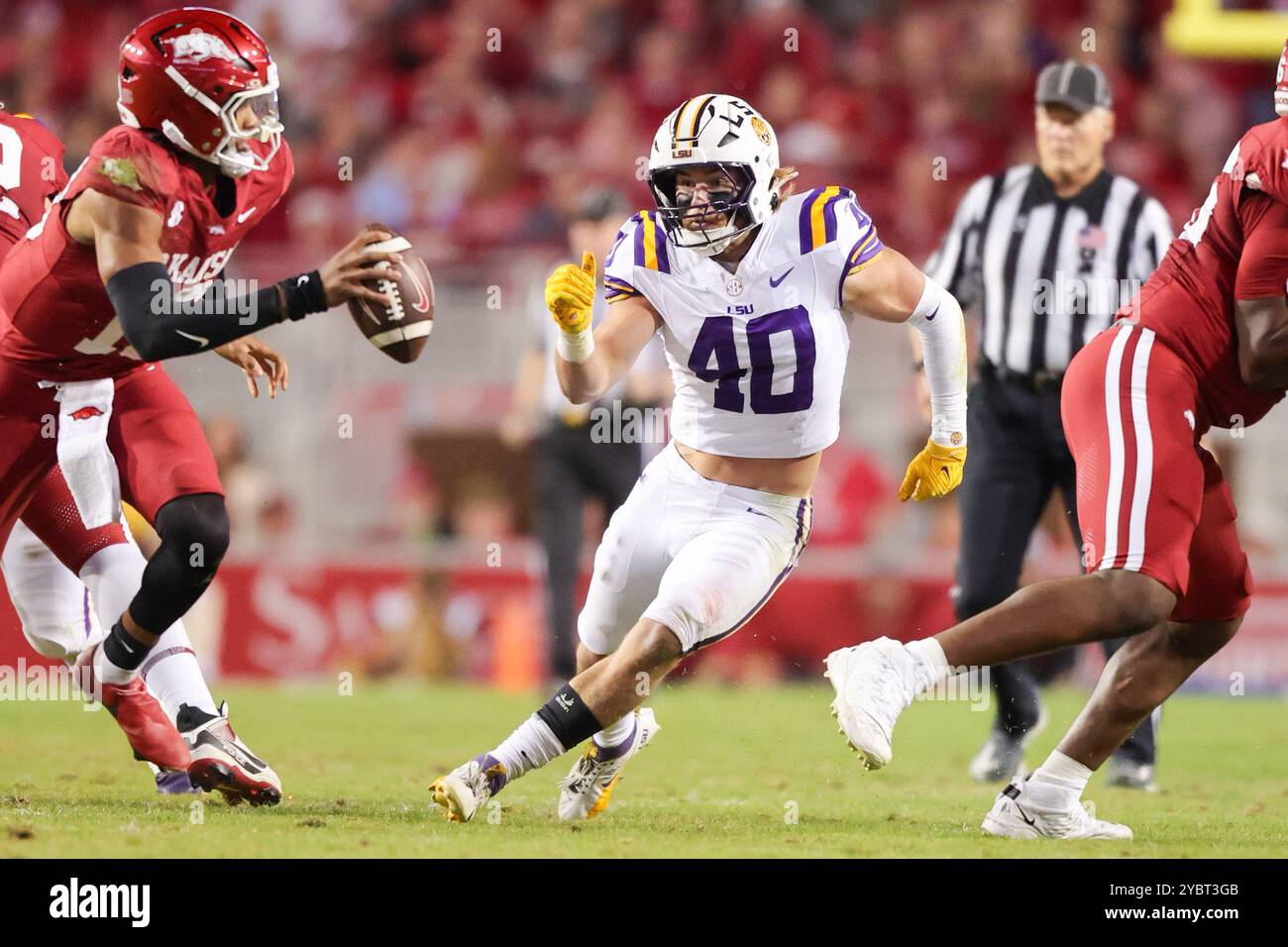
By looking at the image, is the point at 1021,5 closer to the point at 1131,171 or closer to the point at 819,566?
the point at 1131,171

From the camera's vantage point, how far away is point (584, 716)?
12.7 feet

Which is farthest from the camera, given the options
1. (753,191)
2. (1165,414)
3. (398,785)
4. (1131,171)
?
(1131,171)

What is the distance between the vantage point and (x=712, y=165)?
397cm

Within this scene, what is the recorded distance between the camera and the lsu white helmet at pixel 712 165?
3.97 metres

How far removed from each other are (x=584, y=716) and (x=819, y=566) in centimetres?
477

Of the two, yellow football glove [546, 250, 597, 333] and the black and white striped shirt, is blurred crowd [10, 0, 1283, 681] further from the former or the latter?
yellow football glove [546, 250, 597, 333]

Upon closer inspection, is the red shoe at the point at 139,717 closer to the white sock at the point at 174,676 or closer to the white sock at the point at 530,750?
the white sock at the point at 174,676

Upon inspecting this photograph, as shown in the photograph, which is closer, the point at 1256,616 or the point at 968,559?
the point at 968,559

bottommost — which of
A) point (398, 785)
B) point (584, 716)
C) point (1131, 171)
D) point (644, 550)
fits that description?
point (398, 785)

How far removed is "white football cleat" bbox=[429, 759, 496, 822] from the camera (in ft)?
12.6

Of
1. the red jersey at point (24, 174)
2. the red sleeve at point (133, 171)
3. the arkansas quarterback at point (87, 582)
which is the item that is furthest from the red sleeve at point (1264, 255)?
the red jersey at point (24, 174)

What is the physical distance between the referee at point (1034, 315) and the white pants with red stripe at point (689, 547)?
3.90 ft
